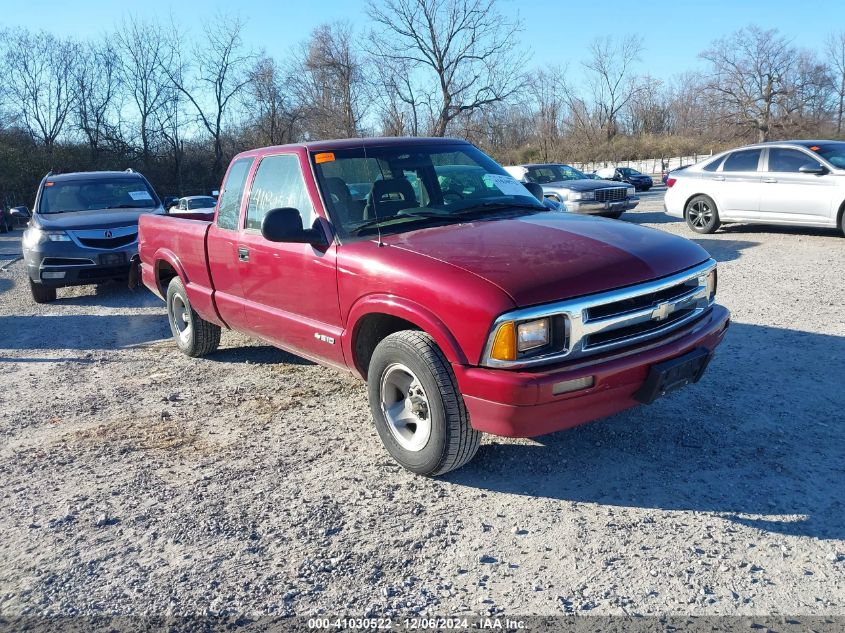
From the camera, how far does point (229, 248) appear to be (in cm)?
529

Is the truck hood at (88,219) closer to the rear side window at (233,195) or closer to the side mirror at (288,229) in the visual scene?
the rear side window at (233,195)

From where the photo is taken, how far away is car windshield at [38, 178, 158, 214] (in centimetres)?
1061

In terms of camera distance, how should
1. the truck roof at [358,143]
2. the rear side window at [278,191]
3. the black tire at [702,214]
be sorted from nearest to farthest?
the rear side window at [278,191] → the truck roof at [358,143] → the black tire at [702,214]

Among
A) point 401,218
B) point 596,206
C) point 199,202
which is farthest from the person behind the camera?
point 199,202

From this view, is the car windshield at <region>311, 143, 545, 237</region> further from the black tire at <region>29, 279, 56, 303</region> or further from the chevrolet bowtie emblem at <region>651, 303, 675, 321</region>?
the black tire at <region>29, 279, 56, 303</region>

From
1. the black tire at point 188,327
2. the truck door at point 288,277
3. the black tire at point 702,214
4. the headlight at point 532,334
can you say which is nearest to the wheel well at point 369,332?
the truck door at point 288,277

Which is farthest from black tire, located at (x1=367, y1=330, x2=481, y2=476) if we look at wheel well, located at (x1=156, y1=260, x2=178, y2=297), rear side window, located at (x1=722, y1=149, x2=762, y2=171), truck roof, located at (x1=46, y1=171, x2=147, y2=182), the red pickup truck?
rear side window, located at (x1=722, y1=149, x2=762, y2=171)

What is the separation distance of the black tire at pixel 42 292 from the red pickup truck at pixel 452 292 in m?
5.77

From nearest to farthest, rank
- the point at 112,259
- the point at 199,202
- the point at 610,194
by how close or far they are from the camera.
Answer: the point at 112,259
the point at 610,194
the point at 199,202

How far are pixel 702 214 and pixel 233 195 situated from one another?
32.4ft

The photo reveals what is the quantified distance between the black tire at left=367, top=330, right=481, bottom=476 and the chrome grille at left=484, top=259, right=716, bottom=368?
314 millimetres

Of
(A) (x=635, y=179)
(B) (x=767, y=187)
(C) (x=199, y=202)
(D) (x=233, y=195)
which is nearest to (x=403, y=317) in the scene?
(D) (x=233, y=195)

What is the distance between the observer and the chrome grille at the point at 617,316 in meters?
3.21

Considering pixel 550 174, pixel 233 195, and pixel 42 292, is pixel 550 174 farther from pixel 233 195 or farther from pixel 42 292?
pixel 233 195
